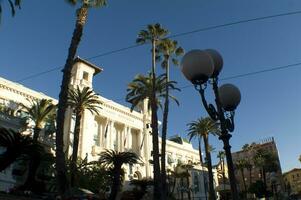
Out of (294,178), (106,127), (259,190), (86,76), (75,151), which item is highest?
(86,76)

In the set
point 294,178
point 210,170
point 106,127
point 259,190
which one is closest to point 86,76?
point 106,127

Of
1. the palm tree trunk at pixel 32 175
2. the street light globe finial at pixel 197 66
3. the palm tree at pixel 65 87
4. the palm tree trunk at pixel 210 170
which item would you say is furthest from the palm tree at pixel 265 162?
the street light globe finial at pixel 197 66

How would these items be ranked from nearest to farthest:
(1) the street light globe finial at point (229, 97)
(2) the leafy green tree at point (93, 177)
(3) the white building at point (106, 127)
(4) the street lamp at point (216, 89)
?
(4) the street lamp at point (216, 89)
(1) the street light globe finial at point (229, 97)
(2) the leafy green tree at point (93, 177)
(3) the white building at point (106, 127)

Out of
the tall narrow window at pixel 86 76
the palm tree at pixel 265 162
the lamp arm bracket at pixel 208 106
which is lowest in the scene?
the lamp arm bracket at pixel 208 106

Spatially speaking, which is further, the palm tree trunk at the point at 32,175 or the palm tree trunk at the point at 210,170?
the palm tree trunk at the point at 210,170

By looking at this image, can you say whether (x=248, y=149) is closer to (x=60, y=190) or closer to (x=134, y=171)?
(x=134, y=171)

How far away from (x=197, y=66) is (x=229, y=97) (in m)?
1.34

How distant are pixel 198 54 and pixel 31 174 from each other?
2869 cm

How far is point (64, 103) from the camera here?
71.3 ft

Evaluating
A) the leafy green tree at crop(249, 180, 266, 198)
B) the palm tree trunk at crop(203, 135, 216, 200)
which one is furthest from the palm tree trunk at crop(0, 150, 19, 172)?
the leafy green tree at crop(249, 180, 266, 198)

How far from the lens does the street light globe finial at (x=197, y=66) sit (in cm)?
745

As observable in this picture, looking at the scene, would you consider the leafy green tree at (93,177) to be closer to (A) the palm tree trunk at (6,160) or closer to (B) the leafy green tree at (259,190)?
(A) the palm tree trunk at (6,160)

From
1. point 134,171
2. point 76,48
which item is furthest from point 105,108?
point 76,48

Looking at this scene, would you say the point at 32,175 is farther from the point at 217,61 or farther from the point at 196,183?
the point at 196,183
